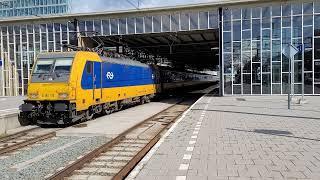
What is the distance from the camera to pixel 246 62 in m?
31.7

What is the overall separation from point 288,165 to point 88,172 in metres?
3.82

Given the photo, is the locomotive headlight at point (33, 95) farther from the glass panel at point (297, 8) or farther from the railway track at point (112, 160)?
the glass panel at point (297, 8)

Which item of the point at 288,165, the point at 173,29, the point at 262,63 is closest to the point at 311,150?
the point at 288,165

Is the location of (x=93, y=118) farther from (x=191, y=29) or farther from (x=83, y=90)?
A: (x=191, y=29)

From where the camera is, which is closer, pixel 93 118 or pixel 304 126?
pixel 304 126

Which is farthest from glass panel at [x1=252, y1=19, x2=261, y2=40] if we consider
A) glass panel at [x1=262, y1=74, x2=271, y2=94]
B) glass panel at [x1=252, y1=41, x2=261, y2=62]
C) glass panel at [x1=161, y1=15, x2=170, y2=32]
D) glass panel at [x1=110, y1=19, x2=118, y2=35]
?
glass panel at [x1=110, y1=19, x2=118, y2=35]

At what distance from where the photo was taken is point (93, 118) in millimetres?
18359

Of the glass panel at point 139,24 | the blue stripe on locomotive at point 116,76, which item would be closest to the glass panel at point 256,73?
the blue stripe on locomotive at point 116,76

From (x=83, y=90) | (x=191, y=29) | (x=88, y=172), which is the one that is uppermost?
(x=191, y=29)

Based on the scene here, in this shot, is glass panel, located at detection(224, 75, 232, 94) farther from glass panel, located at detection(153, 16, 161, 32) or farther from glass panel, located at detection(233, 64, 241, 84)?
glass panel, located at detection(153, 16, 161, 32)

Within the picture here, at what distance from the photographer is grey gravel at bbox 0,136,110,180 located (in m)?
8.13

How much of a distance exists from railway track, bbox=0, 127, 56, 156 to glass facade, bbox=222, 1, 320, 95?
65.3 feet

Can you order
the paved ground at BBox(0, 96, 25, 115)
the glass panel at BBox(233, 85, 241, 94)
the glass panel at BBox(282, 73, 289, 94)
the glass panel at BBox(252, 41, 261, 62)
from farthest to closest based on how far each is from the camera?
the glass panel at BBox(233, 85, 241, 94), the glass panel at BBox(252, 41, 261, 62), the glass panel at BBox(282, 73, 289, 94), the paved ground at BBox(0, 96, 25, 115)

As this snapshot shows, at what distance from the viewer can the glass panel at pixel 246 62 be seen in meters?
31.6
